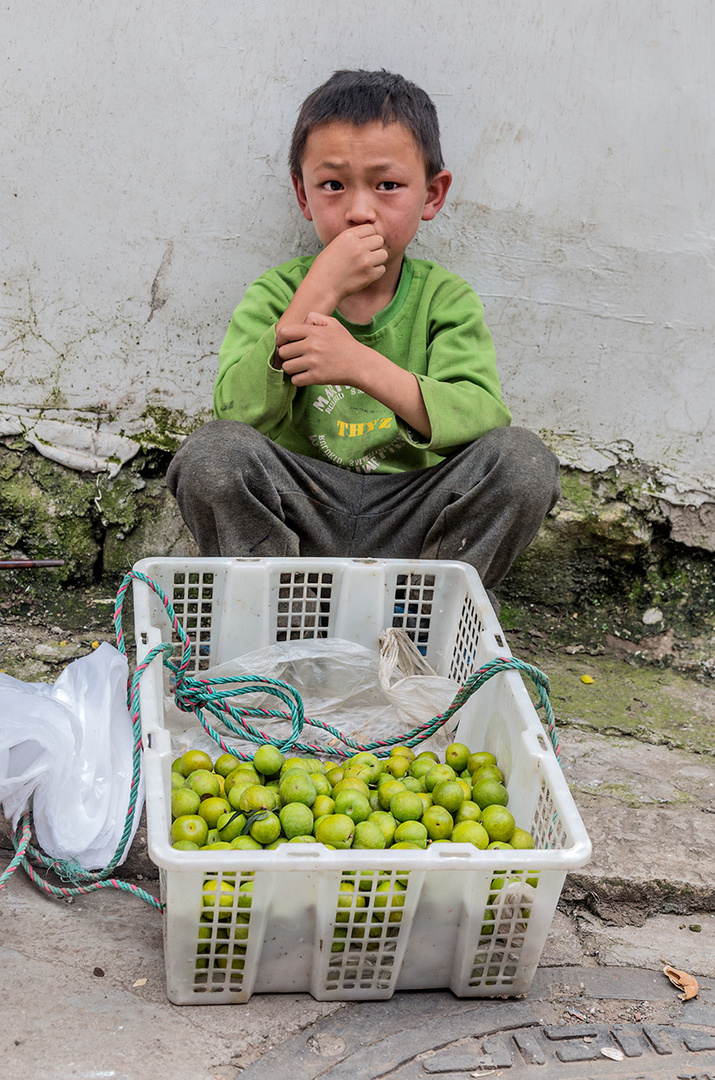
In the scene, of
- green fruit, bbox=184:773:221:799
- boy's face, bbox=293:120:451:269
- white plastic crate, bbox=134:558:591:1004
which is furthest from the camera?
boy's face, bbox=293:120:451:269

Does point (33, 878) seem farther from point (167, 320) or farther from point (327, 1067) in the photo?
point (167, 320)

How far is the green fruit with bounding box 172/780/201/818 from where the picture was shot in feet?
5.89

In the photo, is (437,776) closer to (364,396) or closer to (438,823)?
(438,823)

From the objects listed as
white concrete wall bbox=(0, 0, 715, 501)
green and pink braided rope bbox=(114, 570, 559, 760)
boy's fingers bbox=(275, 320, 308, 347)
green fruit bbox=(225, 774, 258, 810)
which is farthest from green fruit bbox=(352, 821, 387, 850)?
white concrete wall bbox=(0, 0, 715, 501)

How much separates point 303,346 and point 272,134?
Answer: 860mm

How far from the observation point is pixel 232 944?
154 cm

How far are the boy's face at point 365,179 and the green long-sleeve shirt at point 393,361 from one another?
0.22 meters

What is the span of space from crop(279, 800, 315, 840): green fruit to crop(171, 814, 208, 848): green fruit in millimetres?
147

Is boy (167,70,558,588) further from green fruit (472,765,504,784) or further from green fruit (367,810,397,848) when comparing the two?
green fruit (367,810,397,848)

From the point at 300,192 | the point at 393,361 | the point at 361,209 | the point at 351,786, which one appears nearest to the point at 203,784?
the point at 351,786

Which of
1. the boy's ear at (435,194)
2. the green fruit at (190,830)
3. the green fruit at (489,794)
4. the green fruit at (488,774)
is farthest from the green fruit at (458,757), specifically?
the boy's ear at (435,194)

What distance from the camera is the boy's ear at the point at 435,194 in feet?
8.56

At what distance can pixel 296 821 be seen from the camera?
67.1 inches

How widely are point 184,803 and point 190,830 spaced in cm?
9
